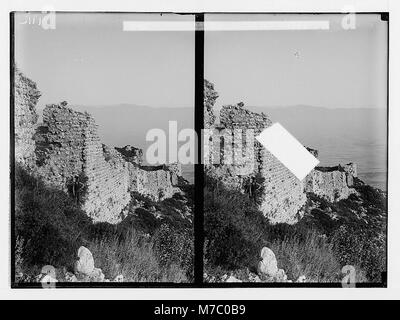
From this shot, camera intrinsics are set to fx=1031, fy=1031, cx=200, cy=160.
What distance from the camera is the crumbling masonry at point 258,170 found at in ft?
31.4

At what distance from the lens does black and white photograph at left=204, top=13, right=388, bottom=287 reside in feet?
31.3

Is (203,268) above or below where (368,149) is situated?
Answer: below

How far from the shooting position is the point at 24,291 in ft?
31.4

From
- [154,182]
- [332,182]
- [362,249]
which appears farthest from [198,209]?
[362,249]

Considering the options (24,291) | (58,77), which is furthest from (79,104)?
(24,291)

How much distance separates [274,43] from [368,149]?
132cm

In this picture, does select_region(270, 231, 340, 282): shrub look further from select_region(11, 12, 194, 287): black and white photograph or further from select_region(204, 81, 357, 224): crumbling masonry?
select_region(11, 12, 194, 287): black and white photograph

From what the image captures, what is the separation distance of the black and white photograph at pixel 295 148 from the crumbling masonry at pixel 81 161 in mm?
616

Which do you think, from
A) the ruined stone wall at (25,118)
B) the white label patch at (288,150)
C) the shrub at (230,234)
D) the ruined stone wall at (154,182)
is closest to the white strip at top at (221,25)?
the white label patch at (288,150)

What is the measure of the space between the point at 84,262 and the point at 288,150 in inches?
85.5

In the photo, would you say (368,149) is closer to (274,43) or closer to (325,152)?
(325,152)

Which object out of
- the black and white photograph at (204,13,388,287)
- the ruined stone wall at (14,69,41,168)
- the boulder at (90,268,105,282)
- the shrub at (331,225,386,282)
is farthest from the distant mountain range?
the boulder at (90,268,105,282)

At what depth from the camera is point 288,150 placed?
31.6 feet

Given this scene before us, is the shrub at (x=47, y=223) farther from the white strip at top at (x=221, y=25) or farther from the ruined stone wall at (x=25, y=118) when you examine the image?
the white strip at top at (x=221, y=25)
